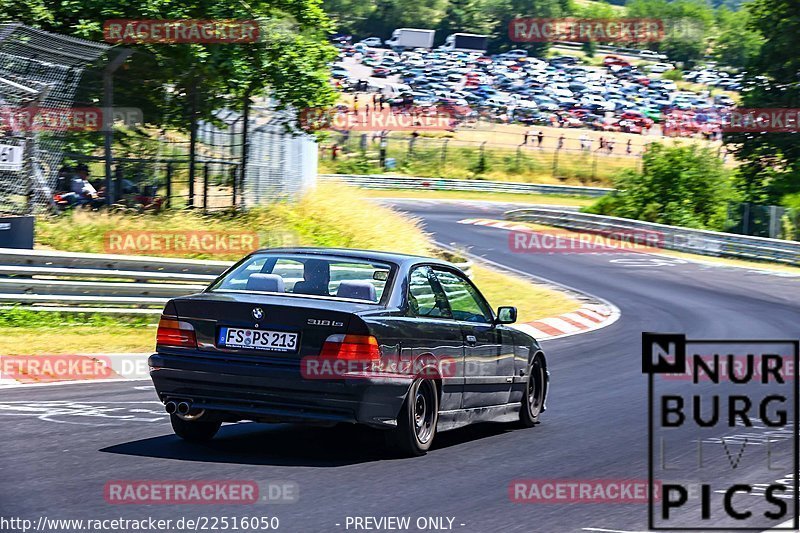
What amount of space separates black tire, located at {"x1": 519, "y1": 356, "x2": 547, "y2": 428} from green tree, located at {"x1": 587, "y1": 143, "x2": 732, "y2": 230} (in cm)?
3095

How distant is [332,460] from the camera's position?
7.82 metres

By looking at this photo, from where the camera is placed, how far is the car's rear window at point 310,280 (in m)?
8.10

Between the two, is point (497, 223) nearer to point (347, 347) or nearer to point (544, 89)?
point (347, 347)

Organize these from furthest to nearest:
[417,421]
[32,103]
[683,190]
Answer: [683,190]
[32,103]
[417,421]

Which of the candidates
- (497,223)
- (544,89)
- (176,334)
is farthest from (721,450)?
(544,89)

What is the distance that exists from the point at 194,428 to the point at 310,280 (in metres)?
1.32

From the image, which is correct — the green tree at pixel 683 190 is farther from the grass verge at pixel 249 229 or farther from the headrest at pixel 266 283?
the headrest at pixel 266 283

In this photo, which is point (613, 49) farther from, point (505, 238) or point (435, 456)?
point (435, 456)

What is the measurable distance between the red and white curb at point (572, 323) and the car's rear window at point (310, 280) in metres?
9.54

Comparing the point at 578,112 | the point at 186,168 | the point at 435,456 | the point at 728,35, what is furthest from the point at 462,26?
the point at 435,456

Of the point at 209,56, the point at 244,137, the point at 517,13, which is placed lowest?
the point at 244,137

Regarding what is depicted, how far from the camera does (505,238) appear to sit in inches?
1471

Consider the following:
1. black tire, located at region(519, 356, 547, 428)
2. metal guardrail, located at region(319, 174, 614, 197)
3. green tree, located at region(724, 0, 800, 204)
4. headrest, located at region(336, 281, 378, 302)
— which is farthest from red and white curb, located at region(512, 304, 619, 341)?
metal guardrail, located at region(319, 174, 614, 197)

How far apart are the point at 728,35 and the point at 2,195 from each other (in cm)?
12928
